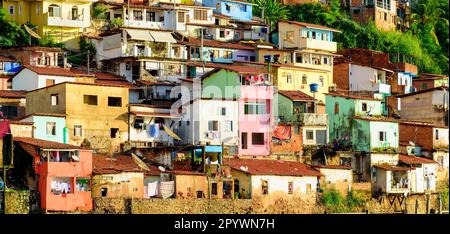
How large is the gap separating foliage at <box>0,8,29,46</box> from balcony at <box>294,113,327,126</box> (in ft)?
24.3

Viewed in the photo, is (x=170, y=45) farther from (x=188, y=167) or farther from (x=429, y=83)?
(x=429, y=83)

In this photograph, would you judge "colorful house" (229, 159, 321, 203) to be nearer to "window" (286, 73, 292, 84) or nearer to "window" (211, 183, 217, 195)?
"window" (211, 183, 217, 195)

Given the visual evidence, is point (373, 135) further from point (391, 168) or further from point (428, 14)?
point (428, 14)

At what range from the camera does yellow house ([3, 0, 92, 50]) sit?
3422cm

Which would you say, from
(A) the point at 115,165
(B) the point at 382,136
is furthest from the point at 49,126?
(B) the point at 382,136

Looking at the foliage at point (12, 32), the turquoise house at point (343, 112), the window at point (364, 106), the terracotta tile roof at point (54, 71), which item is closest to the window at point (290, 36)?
the turquoise house at point (343, 112)

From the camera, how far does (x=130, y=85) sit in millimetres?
30734

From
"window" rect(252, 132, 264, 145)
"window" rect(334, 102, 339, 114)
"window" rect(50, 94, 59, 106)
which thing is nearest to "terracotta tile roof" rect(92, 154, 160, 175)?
"window" rect(50, 94, 59, 106)

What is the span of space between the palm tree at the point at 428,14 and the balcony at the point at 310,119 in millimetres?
14731

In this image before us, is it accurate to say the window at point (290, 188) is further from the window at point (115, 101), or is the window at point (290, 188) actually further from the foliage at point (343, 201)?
the window at point (115, 101)

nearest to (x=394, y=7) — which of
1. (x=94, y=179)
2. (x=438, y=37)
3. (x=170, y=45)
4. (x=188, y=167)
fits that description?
(x=438, y=37)

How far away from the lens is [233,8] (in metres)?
39.7

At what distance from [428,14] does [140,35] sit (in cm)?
1469
